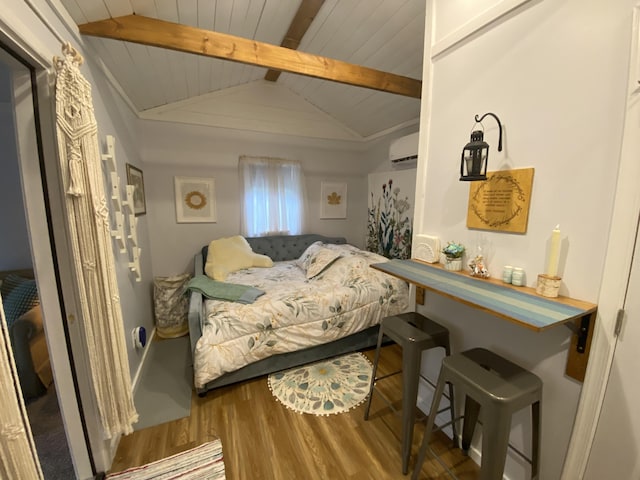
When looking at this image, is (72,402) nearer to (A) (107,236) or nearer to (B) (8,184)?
(A) (107,236)

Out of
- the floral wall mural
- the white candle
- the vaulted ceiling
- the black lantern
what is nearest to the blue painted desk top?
the white candle

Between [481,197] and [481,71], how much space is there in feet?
2.05

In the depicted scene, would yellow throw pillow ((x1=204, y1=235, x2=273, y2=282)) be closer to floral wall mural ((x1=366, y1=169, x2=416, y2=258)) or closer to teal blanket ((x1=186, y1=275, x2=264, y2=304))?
teal blanket ((x1=186, y1=275, x2=264, y2=304))

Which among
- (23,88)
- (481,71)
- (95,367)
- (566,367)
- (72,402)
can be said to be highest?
(481,71)

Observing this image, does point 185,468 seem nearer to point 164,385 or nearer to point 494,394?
point 164,385

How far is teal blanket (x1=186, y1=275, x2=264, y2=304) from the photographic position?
7.37ft

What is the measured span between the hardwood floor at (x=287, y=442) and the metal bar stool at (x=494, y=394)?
0.34 metres

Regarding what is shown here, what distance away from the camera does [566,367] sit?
42.2 inches

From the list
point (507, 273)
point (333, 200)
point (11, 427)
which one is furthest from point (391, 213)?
point (11, 427)

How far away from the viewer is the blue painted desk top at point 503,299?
0.90 m

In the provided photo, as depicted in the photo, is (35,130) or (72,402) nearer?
(35,130)

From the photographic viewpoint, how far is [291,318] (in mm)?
2164

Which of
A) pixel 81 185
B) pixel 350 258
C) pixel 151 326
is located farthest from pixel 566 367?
pixel 151 326

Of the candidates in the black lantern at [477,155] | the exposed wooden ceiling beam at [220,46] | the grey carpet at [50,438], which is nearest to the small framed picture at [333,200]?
the exposed wooden ceiling beam at [220,46]
